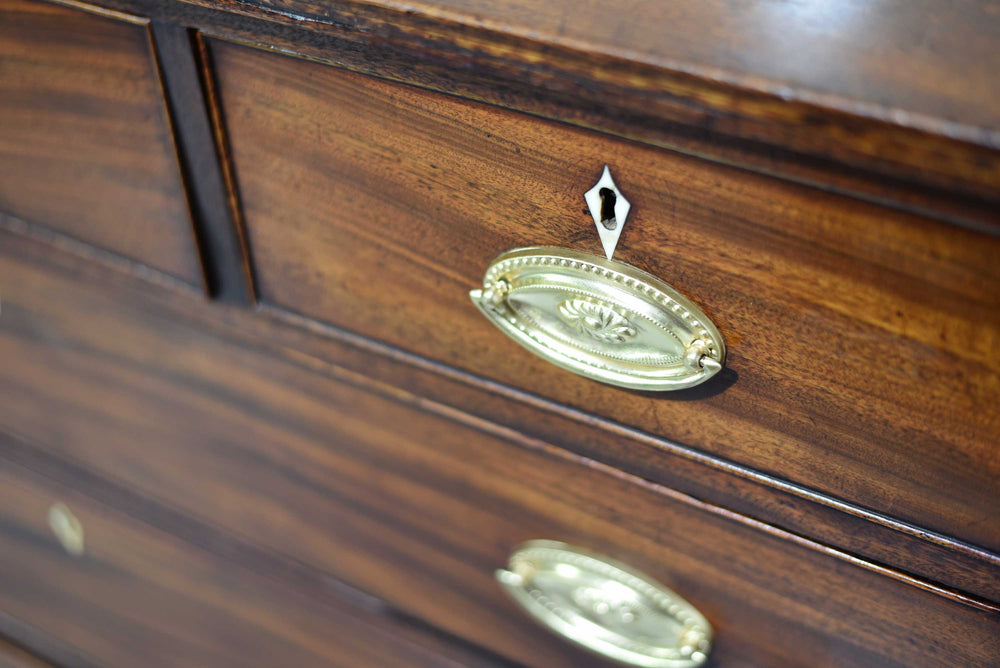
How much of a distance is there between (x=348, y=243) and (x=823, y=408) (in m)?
0.19

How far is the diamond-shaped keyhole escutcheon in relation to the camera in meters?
0.25

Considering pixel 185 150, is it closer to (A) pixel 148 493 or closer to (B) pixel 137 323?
(B) pixel 137 323

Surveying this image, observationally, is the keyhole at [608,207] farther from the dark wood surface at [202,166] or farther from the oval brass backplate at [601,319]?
the dark wood surface at [202,166]

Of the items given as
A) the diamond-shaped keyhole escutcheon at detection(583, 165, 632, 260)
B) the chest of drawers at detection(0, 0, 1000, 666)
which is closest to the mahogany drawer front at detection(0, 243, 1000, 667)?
the chest of drawers at detection(0, 0, 1000, 666)

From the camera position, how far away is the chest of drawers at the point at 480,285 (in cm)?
21

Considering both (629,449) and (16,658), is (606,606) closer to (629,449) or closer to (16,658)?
(629,449)

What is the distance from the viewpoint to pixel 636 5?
231 millimetres

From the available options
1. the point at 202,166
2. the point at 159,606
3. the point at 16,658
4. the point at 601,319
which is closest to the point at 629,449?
the point at 601,319

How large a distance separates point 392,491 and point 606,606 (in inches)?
4.8

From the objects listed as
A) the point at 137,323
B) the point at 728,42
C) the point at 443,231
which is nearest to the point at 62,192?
the point at 137,323

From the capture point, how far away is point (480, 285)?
0.98 ft

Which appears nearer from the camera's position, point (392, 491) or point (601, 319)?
point (601, 319)

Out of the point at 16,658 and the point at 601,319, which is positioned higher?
the point at 601,319

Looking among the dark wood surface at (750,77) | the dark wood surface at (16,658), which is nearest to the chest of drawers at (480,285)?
the dark wood surface at (750,77)
